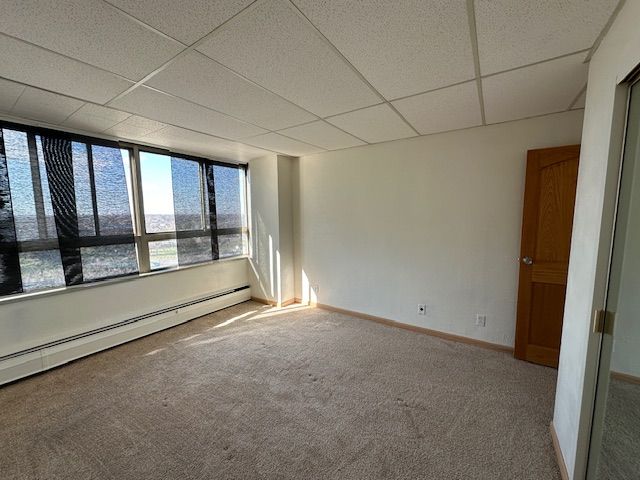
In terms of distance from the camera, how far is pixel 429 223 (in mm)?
3080

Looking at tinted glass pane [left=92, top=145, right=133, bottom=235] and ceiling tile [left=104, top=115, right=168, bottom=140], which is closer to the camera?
ceiling tile [left=104, top=115, right=168, bottom=140]

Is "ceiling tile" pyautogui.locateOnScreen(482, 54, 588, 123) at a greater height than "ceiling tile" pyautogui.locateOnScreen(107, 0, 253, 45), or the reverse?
"ceiling tile" pyautogui.locateOnScreen(482, 54, 588, 123)

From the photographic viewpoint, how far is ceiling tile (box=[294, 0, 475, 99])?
3.68 ft

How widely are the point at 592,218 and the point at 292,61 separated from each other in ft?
5.94

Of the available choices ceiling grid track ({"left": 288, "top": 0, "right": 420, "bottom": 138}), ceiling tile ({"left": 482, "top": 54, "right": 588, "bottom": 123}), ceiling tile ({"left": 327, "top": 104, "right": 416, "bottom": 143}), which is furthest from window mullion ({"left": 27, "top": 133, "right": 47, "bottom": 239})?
ceiling tile ({"left": 482, "top": 54, "right": 588, "bottom": 123})

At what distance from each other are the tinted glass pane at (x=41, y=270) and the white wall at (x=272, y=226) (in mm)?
2350

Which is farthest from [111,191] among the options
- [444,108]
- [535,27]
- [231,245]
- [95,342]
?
[535,27]

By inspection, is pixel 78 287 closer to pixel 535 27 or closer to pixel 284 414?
pixel 284 414

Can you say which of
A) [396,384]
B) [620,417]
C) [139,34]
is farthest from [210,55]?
[620,417]

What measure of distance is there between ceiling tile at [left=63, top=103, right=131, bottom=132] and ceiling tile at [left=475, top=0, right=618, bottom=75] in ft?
8.82

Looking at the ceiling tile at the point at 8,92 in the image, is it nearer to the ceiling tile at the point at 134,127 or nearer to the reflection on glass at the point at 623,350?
the ceiling tile at the point at 134,127

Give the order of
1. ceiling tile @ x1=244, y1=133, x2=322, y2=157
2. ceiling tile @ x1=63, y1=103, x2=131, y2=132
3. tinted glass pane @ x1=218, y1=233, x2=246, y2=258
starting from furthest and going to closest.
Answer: tinted glass pane @ x1=218, y1=233, x2=246, y2=258
ceiling tile @ x1=244, y1=133, x2=322, y2=157
ceiling tile @ x1=63, y1=103, x2=131, y2=132

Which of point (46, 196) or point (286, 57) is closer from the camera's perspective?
point (286, 57)

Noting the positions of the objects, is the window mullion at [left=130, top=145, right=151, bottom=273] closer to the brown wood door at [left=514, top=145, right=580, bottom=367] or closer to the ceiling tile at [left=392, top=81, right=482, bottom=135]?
the ceiling tile at [left=392, top=81, right=482, bottom=135]
